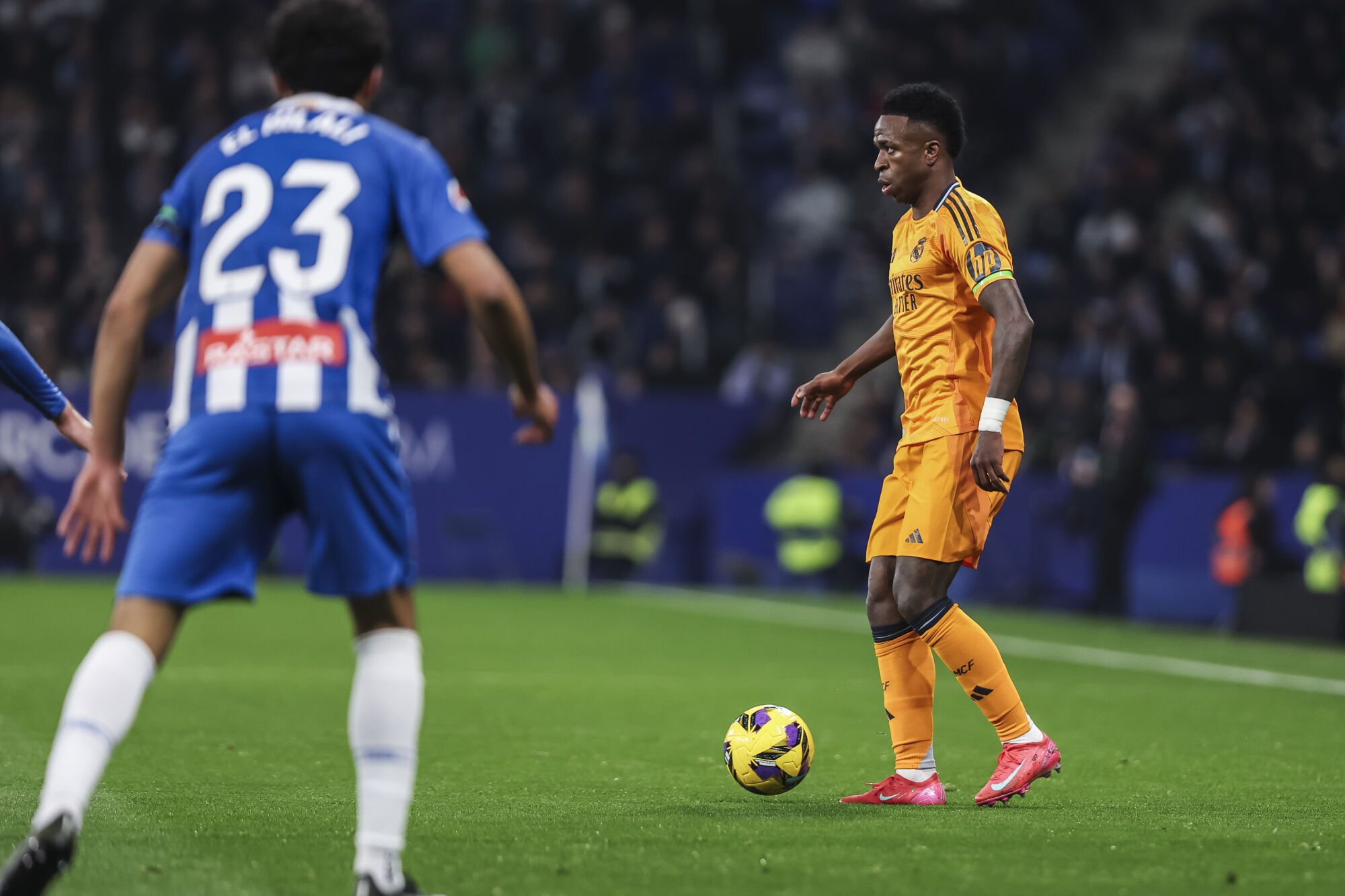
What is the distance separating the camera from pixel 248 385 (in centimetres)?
387

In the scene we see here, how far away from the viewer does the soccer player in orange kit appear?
5.92 meters

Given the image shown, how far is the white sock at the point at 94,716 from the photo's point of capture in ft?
12.3

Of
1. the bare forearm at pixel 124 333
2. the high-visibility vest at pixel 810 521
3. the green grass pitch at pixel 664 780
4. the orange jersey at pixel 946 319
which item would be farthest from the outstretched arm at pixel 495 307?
the high-visibility vest at pixel 810 521

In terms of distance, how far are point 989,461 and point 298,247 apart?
2.41m

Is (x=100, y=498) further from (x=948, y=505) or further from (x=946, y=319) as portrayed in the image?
(x=946, y=319)

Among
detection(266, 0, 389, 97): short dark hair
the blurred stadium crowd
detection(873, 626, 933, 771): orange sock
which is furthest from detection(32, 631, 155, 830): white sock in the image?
the blurred stadium crowd

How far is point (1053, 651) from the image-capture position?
13430mm

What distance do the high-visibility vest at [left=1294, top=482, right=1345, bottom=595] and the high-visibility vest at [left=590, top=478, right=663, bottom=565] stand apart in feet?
26.0

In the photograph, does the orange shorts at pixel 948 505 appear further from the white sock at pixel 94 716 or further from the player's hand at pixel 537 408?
the white sock at pixel 94 716

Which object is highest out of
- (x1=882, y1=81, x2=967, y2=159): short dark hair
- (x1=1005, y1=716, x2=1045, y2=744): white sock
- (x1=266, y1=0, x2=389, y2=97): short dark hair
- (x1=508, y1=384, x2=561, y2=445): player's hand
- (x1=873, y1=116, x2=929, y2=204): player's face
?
(x1=882, y1=81, x2=967, y2=159): short dark hair

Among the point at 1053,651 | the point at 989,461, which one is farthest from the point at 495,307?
the point at 1053,651

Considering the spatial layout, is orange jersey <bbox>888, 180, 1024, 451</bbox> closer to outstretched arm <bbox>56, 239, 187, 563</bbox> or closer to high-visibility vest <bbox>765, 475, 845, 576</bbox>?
outstretched arm <bbox>56, 239, 187, 563</bbox>

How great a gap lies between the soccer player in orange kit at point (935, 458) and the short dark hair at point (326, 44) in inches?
92.9

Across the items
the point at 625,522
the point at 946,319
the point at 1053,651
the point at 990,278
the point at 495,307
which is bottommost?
the point at 1053,651
